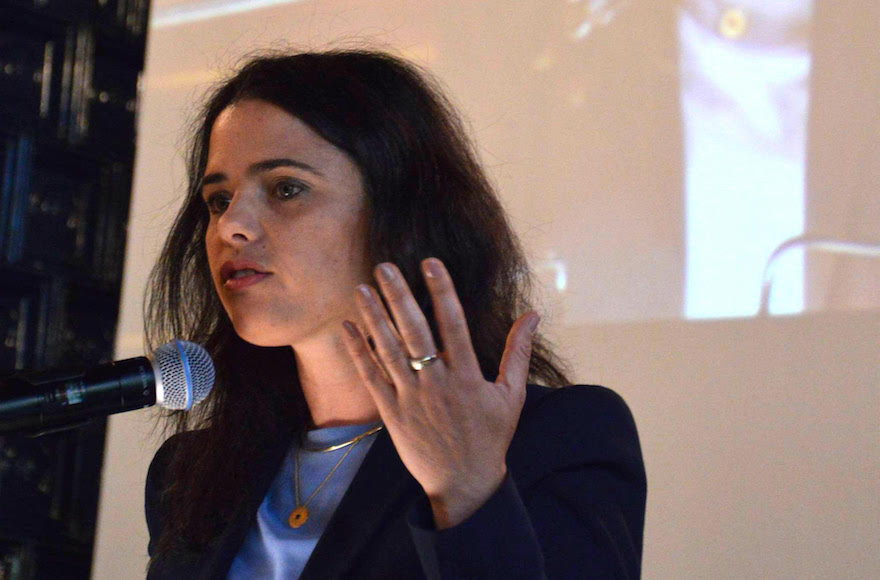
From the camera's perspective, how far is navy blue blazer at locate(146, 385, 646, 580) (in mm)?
1300

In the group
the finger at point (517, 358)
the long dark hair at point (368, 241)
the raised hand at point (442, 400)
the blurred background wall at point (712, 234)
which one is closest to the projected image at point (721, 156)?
the blurred background wall at point (712, 234)

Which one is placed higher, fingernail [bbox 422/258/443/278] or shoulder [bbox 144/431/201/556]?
fingernail [bbox 422/258/443/278]

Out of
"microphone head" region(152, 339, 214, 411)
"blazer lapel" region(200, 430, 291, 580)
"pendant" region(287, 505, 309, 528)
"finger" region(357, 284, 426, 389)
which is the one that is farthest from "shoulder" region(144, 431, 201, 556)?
"finger" region(357, 284, 426, 389)

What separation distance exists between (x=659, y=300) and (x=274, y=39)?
1368mm

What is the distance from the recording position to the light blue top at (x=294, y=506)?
5.05 feet

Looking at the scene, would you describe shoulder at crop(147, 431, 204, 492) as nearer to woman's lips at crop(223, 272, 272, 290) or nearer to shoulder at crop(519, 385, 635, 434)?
woman's lips at crop(223, 272, 272, 290)

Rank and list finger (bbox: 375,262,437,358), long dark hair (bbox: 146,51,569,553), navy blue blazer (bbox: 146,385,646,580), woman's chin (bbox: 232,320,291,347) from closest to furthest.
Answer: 1. finger (bbox: 375,262,437,358)
2. navy blue blazer (bbox: 146,385,646,580)
3. woman's chin (bbox: 232,320,291,347)
4. long dark hair (bbox: 146,51,569,553)

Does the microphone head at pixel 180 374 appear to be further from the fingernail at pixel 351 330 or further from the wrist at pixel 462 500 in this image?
the wrist at pixel 462 500

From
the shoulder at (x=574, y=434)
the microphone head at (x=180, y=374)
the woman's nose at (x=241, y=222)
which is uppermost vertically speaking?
the woman's nose at (x=241, y=222)

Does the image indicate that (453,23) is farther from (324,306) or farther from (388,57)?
(324,306)

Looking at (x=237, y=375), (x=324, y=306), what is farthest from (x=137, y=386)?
(x=237, y=375)

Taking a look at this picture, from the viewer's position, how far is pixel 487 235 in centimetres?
179

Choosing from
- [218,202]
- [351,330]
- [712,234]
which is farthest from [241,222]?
[712,234]

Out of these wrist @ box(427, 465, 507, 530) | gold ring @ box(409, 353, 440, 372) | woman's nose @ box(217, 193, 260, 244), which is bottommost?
wrist @ box(427, 465, 507, 530)
